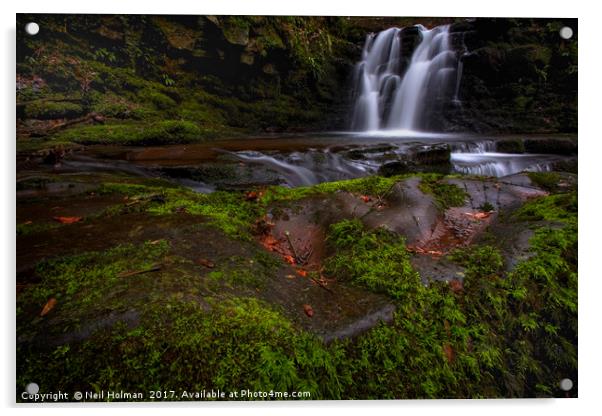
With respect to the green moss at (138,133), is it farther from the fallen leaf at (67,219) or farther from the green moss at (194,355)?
the green moss at (194,355)

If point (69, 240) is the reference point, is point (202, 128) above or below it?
above

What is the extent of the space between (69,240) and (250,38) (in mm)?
1958

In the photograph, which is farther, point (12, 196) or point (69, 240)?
point (12, 196)

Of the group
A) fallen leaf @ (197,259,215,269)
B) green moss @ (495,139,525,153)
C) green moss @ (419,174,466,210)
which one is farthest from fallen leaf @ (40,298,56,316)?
green moss @ (495,139,525,153)

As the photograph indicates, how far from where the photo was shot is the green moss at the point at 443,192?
7.95ft

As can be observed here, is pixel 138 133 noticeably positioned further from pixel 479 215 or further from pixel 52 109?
pixel 479 215

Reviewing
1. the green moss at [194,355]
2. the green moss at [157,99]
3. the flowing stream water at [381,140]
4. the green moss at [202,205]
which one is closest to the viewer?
the green moss at [194,355]

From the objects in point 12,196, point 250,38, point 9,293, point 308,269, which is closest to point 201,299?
point 308,269

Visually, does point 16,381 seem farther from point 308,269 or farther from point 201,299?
point 308,269

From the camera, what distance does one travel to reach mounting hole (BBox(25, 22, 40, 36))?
2.18 metres

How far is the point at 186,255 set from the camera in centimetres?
169

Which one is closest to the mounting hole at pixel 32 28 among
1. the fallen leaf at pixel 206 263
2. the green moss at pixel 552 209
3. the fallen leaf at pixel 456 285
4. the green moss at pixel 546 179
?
the fallen leaf at pixel 206 263

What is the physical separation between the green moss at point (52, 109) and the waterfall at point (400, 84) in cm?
256

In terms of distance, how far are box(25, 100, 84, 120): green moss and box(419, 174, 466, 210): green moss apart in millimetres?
2550
